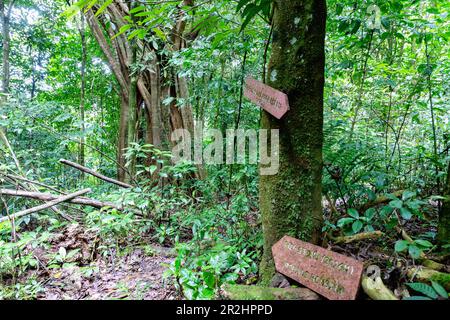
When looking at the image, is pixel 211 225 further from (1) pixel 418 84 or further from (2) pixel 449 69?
(2) pixel 449 69

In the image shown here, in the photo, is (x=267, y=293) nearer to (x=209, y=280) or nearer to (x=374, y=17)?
(x=209, y=280)

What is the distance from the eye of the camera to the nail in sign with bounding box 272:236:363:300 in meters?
1.41

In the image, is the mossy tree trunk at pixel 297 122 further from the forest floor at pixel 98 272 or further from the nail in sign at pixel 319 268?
the forest floor at pixel 98 272

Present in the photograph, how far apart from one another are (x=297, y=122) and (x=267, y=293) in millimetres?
997

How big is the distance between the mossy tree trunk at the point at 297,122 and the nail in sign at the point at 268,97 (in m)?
0.06

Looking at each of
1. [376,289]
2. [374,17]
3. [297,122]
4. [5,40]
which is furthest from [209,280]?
[5,40]

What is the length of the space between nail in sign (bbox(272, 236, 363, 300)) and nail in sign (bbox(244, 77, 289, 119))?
779 millimetres

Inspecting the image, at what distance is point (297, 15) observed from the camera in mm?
1672

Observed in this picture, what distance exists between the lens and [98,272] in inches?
95.8

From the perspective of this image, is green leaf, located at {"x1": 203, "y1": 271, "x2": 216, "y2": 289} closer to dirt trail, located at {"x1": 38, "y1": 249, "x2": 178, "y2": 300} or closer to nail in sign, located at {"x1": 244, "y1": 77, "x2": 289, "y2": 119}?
dirt trail, located at {"x1": 38, "y1": 249, "x2": 178, "y2": 300}

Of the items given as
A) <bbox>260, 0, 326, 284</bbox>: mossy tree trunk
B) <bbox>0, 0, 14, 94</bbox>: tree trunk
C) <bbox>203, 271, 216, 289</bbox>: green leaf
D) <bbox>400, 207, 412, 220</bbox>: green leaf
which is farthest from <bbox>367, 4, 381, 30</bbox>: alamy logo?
<bbox>0, 0, 14, 94</bbox>: tree trunk

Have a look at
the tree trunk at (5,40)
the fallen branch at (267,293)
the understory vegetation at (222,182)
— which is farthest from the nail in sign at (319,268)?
the tree trunk at (5,40)
